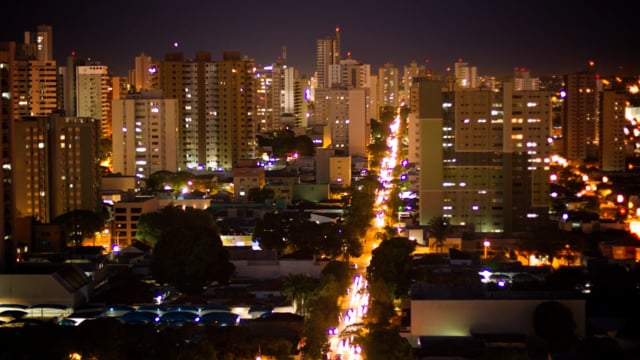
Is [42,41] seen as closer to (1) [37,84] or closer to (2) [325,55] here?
(1) [37,84]

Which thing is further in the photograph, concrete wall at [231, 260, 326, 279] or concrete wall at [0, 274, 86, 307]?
concrete wall at [231, 260, 326, 279]

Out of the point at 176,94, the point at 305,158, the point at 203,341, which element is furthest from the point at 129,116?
the point at 203,341

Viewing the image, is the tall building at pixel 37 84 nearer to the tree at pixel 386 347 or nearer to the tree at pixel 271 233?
the tree at pixel 271 233

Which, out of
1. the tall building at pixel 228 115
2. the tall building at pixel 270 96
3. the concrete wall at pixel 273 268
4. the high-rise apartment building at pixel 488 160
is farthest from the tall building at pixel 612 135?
the concrete wall at pixel 273 268

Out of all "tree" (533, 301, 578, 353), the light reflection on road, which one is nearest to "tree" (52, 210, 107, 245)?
the light reflection on road

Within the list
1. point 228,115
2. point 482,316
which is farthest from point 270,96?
point 482,316

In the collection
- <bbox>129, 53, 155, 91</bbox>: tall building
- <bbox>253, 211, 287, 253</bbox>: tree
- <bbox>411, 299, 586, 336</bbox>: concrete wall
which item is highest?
<bbox>129, 53, 155, 91</bbox>: tall building

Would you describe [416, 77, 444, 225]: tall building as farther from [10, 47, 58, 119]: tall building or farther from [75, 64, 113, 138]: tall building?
[75, 64, 113, 138]: tall building
